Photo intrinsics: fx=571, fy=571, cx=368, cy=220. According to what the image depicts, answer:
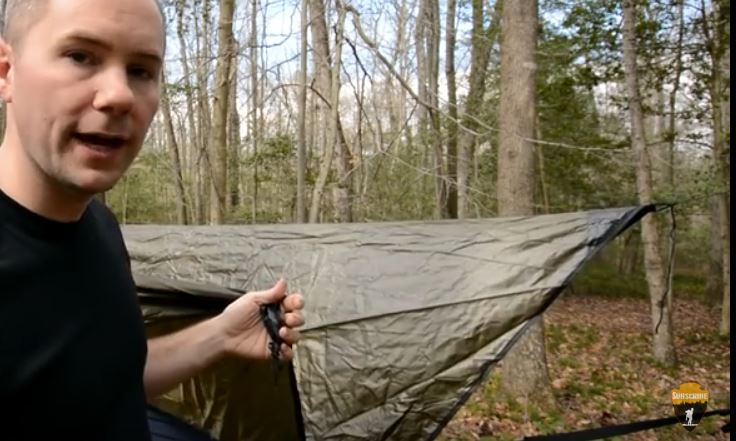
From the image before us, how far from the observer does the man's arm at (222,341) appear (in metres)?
1.16

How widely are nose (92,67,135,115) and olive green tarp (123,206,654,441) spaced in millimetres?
788

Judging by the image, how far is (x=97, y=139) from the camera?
2.30 ft

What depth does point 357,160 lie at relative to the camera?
14.0 feet

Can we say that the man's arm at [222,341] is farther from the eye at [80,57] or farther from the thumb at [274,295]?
the eye at [80,57]

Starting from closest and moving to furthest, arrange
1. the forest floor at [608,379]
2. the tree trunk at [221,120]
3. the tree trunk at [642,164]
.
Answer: the forest floor at [608,379]
the tree trunk at [642,164]
the tree trunk at [221,120]

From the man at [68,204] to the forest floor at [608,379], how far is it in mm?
3116

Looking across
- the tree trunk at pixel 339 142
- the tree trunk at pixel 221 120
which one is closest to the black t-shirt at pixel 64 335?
the tree trunk at pixel 339 142

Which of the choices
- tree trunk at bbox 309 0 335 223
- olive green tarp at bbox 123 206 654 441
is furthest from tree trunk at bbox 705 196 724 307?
olive green tarp at bbox 123 206 654 441

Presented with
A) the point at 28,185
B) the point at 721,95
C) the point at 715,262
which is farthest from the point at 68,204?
the point at 715,262

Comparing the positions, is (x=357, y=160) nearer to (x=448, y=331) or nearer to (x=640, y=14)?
(x=448, y=331)

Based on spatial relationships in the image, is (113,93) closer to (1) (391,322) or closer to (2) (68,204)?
(2) (68,204)

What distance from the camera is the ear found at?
2.36 feet

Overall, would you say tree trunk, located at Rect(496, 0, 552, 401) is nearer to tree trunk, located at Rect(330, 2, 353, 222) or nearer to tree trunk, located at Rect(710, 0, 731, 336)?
tree trunk, located at Rect(330, 2, 353, 222)

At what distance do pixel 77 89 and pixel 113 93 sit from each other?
0.14 ft
